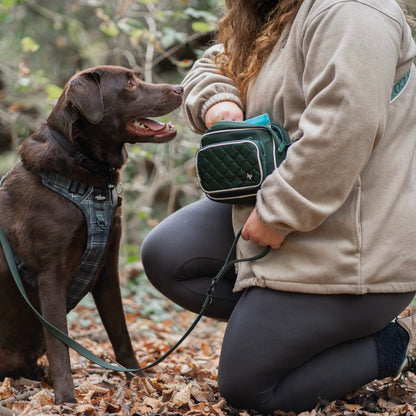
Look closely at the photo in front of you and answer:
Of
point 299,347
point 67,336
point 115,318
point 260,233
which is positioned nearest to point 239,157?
point 260,233

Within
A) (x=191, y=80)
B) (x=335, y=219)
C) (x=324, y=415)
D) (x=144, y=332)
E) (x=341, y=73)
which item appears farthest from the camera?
(x=144, y=332)

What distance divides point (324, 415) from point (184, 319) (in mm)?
2821

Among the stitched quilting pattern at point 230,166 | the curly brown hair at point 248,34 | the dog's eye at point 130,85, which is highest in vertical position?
the curly brown hair at point 248,34

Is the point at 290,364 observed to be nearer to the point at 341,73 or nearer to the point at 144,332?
the point at 341,73

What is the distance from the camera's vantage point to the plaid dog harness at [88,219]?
2365 millimetres

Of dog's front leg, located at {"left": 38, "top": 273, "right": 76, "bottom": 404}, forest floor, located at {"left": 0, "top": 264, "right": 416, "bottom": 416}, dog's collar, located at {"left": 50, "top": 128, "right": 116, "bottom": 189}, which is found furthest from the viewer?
dog's collar, located at {"left": 50, "top": 128, "right": 116, "bottom": 189}

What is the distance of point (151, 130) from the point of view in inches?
106

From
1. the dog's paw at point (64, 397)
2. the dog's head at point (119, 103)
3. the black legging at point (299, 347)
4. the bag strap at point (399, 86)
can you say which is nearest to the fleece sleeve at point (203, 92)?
the dog's head at point (119, 103)

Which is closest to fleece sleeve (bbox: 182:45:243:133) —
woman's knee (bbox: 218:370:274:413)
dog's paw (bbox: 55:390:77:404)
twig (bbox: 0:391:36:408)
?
woman's knee (bbox: 218:370:274:413)

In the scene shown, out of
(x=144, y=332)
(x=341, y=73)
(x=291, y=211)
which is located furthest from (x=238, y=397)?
(x=144, y=332)

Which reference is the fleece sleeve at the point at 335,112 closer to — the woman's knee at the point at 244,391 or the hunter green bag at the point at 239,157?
the hunter green bag at the point at 239,157

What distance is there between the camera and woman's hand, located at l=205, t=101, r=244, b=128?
7.45 ft

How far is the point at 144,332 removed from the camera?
13.3ft

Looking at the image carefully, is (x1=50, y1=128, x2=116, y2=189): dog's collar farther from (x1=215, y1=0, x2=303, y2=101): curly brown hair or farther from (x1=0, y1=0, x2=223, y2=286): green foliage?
(x1=0, y1=0, x2=223, y2=286): green foliage
